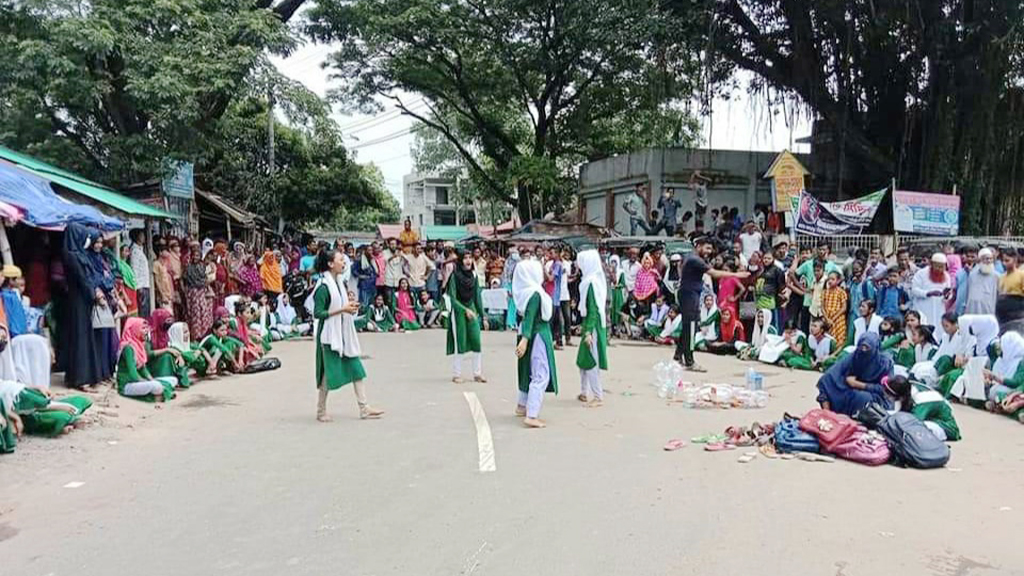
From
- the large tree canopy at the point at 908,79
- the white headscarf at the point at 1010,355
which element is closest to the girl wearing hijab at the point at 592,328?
the white headscarf at the point at 1010,355

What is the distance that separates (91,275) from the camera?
9.21m

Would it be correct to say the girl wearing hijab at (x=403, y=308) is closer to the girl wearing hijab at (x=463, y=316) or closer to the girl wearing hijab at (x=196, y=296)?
the girl wearing hijab at (x=196, y=296)

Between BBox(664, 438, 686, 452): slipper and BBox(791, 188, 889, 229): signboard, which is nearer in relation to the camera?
BBox(664, 438, 686, 452): slipper

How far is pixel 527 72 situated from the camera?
2767 centimetres

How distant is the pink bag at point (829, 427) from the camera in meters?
6.56

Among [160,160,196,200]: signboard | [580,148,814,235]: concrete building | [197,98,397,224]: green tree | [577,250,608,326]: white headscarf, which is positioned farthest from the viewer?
[197,98,397,224]: green tree

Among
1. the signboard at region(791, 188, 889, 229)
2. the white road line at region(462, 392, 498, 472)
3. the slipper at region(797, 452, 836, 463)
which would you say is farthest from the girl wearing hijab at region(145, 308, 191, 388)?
the signboard at region(791, 188, 889, 229)

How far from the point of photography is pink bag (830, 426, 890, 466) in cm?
636

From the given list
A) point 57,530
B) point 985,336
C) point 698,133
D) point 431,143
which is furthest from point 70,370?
point 431,143

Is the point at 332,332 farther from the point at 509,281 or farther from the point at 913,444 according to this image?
the point at 509,281

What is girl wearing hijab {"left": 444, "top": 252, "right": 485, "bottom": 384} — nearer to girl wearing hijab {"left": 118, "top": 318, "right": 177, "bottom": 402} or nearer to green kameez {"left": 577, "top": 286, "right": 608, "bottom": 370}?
green kameez {"left": 577, "top": 286, "right": 608, "bottom": 370}

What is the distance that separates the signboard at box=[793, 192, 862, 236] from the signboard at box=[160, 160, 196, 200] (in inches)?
490

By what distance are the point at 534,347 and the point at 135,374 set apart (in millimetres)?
4617

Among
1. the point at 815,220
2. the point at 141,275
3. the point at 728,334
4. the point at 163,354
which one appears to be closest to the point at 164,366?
the point at 163,354
